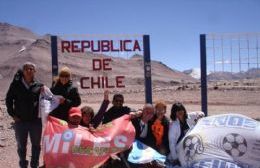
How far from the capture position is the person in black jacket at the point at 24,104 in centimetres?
622

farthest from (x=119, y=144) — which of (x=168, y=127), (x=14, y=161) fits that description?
(x=14, y=161)

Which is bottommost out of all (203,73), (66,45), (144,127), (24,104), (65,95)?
(144,127)

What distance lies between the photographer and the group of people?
6.21m

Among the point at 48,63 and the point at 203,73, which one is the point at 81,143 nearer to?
the point at 203,73

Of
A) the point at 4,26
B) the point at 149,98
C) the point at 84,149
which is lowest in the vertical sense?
the point at 84,149

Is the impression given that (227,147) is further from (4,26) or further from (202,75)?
(4,26)

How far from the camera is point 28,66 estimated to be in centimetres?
614

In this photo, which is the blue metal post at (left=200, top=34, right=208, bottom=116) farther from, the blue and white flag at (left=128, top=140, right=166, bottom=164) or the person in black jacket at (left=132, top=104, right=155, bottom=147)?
the blue and white flag at (left=128, top=140, right=166, bottom=164)

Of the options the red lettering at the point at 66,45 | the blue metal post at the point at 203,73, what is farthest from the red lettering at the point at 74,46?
the blue metal post at the point at 203,73

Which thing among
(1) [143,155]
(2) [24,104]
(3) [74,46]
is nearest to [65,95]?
(2) [24,104]

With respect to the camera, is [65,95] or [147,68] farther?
[147,68]

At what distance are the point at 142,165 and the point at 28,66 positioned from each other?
201 cm

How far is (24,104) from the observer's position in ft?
20.5

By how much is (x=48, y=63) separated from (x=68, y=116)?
5967cm
